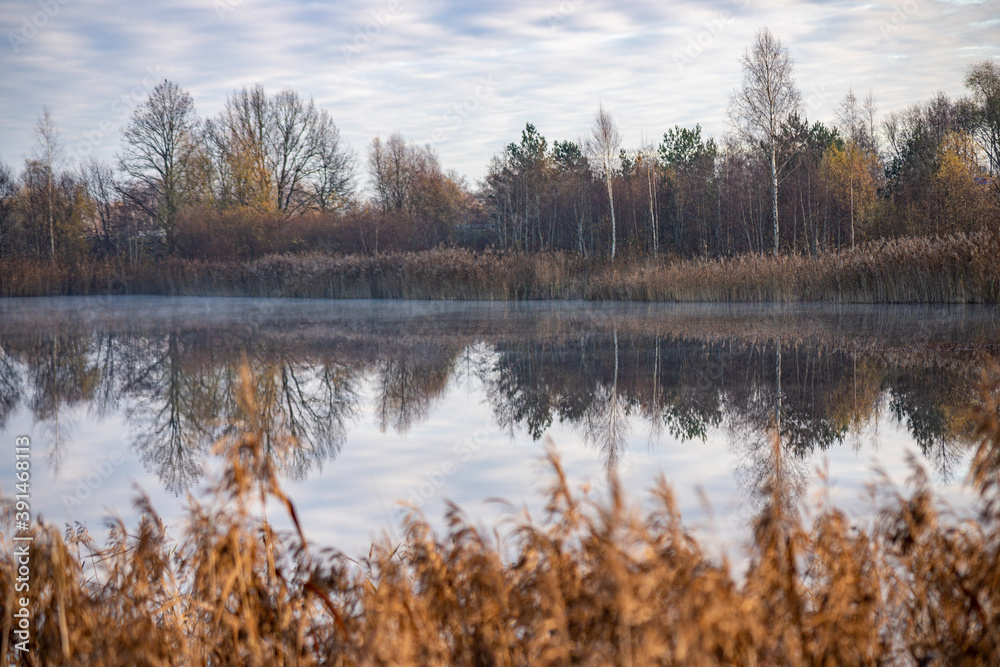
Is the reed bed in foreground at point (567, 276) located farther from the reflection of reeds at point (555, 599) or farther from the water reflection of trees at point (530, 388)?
the reflection of reeds at point (555, 599)

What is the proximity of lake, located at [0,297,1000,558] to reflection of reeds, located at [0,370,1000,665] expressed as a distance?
9.9 inches

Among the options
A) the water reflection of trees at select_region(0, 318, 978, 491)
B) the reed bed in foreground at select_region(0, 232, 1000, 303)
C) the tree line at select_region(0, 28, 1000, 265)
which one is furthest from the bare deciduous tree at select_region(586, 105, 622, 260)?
the water reflection of trees at select_region(0, 318, 978, 491)

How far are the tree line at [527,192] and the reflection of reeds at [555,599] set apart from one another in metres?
33.9

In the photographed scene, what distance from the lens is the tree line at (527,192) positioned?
37750mm

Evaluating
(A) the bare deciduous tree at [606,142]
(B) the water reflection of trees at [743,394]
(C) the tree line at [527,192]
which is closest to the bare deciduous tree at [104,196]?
(C) the tree line at [527,192]

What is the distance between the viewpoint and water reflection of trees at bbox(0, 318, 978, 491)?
21.3 feet

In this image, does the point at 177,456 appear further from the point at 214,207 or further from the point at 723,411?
the point at 214,207

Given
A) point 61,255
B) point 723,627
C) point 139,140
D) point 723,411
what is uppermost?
point 139,140

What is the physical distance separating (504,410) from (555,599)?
5.94m

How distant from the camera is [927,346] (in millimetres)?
10523

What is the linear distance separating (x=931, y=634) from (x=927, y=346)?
29.6 ft

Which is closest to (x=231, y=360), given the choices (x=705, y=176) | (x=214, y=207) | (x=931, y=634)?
(x=931, y=634)

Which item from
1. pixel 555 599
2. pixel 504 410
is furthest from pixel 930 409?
pixel 555 599

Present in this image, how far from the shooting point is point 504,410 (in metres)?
7.82
